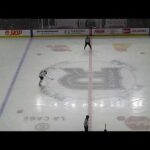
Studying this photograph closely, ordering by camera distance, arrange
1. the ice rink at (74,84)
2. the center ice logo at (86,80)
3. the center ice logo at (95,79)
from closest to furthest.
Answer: the ice rink at (74,84)
the center ice logo at (86,80)
the center ice logo at (95,79)

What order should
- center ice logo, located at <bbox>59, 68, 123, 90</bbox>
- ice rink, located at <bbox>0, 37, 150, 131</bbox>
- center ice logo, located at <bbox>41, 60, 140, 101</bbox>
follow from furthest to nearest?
center ice logo, located at <bbox>59, 68, 123, 90</bbox> → center ice logo, located at <bbox>41, 60, 140, 101</bbox> → ice rink, located at <bbox>0, 37, 150, 131</bbox>

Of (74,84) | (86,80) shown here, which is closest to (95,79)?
(86,80)

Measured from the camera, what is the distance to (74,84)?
6699 millimetres

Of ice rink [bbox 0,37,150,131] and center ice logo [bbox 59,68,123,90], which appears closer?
ice rink [bbox 0,37,150,131]

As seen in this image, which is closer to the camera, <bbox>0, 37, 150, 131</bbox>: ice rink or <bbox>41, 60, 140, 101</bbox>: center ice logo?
<bbox>0, 37, 150, 131</bbox>: ice rink

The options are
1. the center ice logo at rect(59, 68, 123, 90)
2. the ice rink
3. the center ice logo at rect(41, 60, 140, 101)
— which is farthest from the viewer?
the center ice logo at rect(59, 68, 123, 90)

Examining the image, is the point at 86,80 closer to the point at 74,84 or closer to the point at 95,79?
the point at 95,79

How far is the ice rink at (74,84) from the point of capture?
5242mm

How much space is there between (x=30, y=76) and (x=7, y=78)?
0.47 metres

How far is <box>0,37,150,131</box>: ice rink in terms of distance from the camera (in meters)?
5.24

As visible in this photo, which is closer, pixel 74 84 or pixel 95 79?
pixel 74 84
